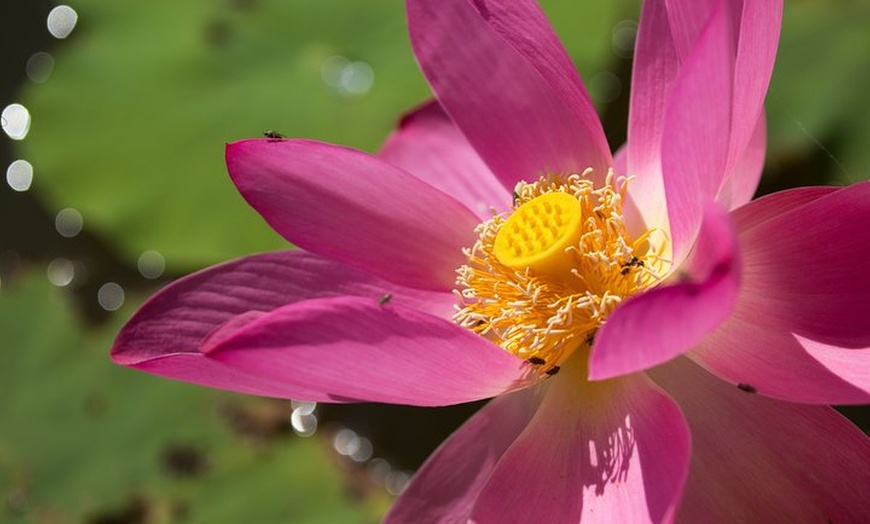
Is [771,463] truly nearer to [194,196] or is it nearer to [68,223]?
[194,196]

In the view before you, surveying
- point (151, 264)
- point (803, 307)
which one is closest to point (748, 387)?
point (803, 307)

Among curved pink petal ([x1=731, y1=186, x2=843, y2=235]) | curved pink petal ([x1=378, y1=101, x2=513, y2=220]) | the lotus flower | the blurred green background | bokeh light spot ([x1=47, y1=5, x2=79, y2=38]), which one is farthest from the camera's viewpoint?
bokeh light spot ([x1=47, y1=5, x2=79, y2=38])

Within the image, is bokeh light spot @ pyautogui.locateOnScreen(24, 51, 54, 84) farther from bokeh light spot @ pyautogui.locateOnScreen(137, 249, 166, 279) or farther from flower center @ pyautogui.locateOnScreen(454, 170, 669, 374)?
flower center @ pyautogui.locateOnScreen(454, 170, 669, 374)

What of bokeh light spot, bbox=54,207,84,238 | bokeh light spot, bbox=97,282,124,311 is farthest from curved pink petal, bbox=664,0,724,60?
bokeh light spot, bbox=54,207,84,238

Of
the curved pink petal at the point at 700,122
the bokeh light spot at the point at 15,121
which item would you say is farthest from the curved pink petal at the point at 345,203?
Answer: the bokeh light spot at the point at 15,121

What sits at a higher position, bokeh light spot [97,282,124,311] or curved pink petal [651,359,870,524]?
curved pink petal [651,359,870,524]

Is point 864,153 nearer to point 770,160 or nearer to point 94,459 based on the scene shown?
point 770,160

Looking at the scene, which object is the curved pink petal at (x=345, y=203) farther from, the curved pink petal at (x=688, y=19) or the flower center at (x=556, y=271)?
the curved pink petal at (x=688, y=19)

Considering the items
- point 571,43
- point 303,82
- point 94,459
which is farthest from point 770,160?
point 94,459
